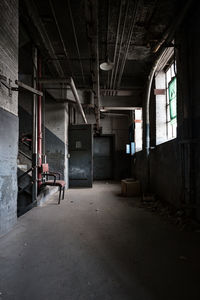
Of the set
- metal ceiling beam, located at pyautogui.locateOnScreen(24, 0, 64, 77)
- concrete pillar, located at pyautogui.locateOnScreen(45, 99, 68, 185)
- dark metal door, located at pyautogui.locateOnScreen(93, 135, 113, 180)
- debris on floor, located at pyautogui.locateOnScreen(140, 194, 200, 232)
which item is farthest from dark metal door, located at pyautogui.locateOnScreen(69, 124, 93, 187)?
dark metal door, located at pyautogui.locateOnScreen(93, 135, 113, 180)

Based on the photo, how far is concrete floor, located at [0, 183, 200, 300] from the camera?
4.53 feet

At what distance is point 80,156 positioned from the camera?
7.17 m

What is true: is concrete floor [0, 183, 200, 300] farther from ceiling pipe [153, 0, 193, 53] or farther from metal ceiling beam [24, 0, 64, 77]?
metal ceiling beam [24, 0, 64, 77]

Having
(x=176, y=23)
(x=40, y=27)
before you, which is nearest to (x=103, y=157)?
(x=40, y=27)

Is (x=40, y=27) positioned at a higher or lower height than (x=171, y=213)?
higher

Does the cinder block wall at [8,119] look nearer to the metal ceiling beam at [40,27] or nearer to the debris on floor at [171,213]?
the metal ceiling beam at [40,27]

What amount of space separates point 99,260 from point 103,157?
8.69 meters

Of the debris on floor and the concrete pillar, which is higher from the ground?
the concrete pillar

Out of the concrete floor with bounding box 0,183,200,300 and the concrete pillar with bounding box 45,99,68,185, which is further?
the concrete pillar with bounding box 45,99,68,185

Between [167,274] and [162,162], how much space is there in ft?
10.1

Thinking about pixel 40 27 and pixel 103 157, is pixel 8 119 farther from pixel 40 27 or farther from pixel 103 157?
pixel 103 157

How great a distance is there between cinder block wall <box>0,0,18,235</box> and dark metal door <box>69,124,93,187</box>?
13.9 ft

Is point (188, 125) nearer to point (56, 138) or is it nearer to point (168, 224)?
point (168, 224)

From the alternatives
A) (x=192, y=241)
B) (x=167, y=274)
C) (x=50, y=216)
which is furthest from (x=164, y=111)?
(x=167, y=274)
